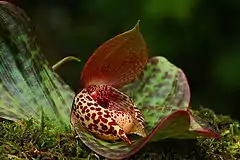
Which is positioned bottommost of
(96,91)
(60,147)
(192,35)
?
(192,35)

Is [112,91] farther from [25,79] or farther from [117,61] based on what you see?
[25,79]

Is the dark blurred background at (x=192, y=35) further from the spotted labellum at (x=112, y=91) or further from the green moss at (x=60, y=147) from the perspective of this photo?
the green moss at (x=60, y=147)

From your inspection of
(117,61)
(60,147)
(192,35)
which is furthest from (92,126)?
(192,35)

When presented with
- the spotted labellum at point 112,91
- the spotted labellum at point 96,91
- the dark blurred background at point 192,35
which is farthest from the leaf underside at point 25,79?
the dark blurred background at point 192,35

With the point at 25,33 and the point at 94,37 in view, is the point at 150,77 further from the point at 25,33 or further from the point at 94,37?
the point at 94,37

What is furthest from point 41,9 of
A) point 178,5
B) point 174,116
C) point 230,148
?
point 174,116

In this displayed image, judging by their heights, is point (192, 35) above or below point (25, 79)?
below
